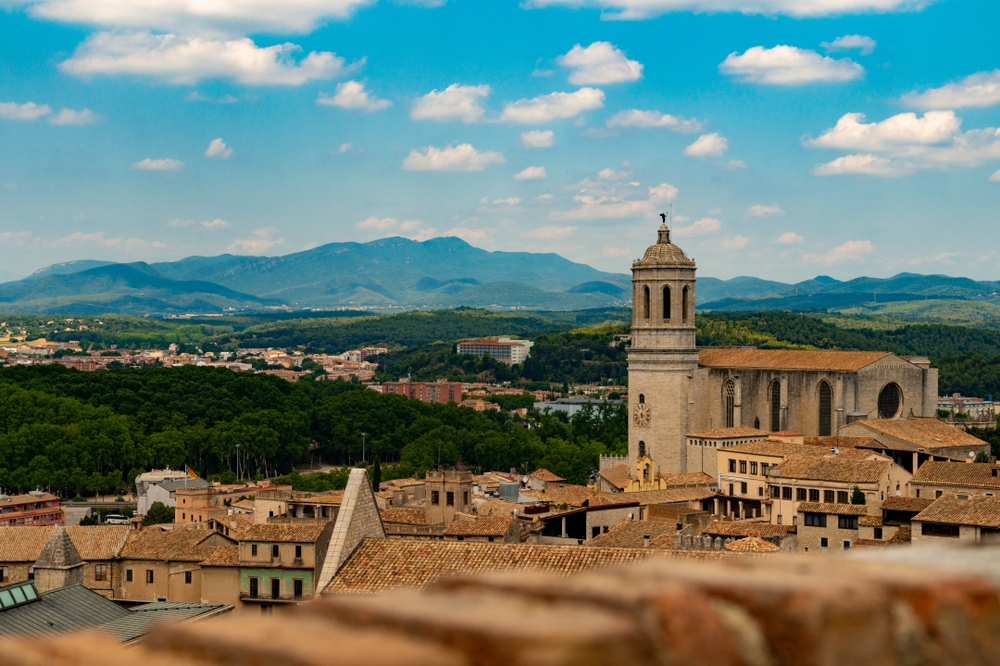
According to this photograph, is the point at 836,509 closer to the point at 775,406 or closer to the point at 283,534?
the point at 283,534

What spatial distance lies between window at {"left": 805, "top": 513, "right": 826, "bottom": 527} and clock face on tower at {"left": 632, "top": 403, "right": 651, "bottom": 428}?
99.3 ft

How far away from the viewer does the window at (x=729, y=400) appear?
6888 cm

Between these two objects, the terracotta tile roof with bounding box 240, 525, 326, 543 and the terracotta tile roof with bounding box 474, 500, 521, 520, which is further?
the terracotta tile roof with bounding box 474, 500, 521, 520

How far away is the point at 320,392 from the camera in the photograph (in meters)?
155

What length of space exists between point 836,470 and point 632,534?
34.1ft

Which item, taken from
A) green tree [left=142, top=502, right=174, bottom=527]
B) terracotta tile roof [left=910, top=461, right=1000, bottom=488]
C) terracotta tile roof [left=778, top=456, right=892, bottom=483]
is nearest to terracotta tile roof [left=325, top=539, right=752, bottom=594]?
terracotta tile roof [left=778, top=456, right=892, bottom=483]

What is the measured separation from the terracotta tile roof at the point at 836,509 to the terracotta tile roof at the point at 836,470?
309 centimetres

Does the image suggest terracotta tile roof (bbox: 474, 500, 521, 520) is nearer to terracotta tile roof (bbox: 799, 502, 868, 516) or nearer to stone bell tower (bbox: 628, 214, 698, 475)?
terracotta tile roof (bbox: 799, 502, 868, 516)

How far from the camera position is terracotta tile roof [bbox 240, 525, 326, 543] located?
100 ft

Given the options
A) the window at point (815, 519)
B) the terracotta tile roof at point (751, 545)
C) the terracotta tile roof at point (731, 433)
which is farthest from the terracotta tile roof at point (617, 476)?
the terracotta tile roof at point (751, 545)

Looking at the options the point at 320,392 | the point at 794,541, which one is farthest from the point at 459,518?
the point at 320,392

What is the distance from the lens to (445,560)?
614 inches

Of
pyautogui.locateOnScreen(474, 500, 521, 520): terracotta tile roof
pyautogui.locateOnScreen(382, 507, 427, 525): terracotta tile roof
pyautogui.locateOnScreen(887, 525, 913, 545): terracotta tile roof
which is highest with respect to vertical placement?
pyautogui.locateOnScreen(887, 525, 913, 545): terracotta tile roof

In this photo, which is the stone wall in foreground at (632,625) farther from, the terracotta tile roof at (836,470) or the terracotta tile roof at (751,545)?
the terracotta tile roof at (836,470)
